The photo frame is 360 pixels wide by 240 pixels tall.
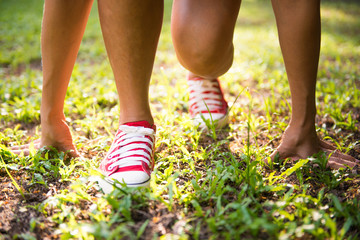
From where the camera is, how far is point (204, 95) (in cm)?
195

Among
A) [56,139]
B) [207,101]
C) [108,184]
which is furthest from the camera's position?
[207,101]

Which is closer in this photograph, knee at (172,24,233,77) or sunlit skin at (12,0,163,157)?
sunlit skin at (12,0,163,157)

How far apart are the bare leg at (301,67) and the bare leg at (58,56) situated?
34.6 inches

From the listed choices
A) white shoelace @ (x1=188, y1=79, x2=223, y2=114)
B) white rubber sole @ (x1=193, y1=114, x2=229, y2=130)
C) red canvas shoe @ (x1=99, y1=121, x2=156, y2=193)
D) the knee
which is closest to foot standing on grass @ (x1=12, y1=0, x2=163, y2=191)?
red canvas shoe @ (x1=99, y1=121, x2=156, y2=193)

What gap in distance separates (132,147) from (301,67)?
796mm

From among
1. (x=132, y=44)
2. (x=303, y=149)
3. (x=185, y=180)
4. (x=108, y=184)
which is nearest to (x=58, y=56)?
(x=132, y=44)

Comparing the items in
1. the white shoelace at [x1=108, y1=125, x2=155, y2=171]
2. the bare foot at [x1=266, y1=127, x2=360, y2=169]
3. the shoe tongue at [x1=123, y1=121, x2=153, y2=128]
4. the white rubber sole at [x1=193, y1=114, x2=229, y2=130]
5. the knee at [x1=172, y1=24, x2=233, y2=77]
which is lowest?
the bare foot at [x1=266, y1=127, x2=360, y2=169]

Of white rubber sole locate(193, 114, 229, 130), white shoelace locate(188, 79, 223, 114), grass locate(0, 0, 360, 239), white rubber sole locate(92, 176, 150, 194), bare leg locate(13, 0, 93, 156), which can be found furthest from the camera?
white shoelace locate(188, 79, 223, 114)

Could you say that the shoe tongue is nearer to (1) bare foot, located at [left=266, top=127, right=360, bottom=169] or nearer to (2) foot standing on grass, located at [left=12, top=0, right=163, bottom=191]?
(2) foot standing on grass, located at [left=12, top=0, right=163, bottom=191]

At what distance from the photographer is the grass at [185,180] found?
1.03 m

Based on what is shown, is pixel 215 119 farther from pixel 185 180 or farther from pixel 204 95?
pixel 185 180

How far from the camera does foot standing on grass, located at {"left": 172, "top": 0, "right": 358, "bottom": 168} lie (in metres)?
1.32

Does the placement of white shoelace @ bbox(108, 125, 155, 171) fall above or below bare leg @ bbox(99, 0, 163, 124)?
below

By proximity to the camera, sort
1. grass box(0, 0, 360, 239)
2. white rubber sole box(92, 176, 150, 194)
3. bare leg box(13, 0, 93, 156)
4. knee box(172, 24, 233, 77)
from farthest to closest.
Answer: knee box(172, 24, 233, 77) < bare leg box(13, 0, 93, 156) < white rubber sole box(92, 176, 150, 194) < grass box(0, 0, 360, 239)
